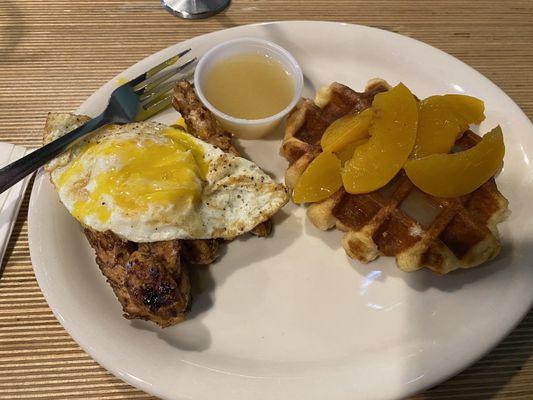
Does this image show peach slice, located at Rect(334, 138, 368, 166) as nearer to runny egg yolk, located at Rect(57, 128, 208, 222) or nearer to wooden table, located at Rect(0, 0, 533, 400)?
runny egg yolk, located at Rect(57, 128, 208, 222)

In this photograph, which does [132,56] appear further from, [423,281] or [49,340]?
[423,281]

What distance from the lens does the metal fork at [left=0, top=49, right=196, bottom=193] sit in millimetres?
2121

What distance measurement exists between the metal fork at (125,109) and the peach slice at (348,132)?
3.36 ft

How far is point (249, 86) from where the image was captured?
8.46 ft

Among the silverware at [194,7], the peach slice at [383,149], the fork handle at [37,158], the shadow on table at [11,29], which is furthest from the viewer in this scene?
the silverware at [194,7]

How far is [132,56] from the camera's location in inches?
122

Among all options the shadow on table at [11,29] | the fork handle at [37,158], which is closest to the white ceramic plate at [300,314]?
the fork handle at [37,158]

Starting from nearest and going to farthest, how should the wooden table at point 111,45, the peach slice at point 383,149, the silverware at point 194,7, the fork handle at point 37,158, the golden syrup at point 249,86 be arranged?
the peach slice at point 383,149 → the fork handle at point 37,158 → the wooden table at point 111,45 → the golden syrup at point 249,86 → the silverware at point 194,7

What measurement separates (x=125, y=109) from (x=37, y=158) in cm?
54

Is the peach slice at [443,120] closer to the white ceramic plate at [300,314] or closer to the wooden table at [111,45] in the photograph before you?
the white ceramic plate at [300,314]

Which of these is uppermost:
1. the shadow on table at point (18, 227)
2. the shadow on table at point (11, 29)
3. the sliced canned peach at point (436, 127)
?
the sliced canned peach at point (436, 127)

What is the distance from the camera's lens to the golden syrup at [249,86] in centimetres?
251

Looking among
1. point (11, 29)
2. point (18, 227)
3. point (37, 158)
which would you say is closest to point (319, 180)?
point (37, 158)

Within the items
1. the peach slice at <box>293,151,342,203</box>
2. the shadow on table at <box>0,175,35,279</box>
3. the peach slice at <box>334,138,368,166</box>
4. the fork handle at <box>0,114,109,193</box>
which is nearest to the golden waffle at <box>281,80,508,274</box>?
the peach slice at <box>293,151,342,203</box>
